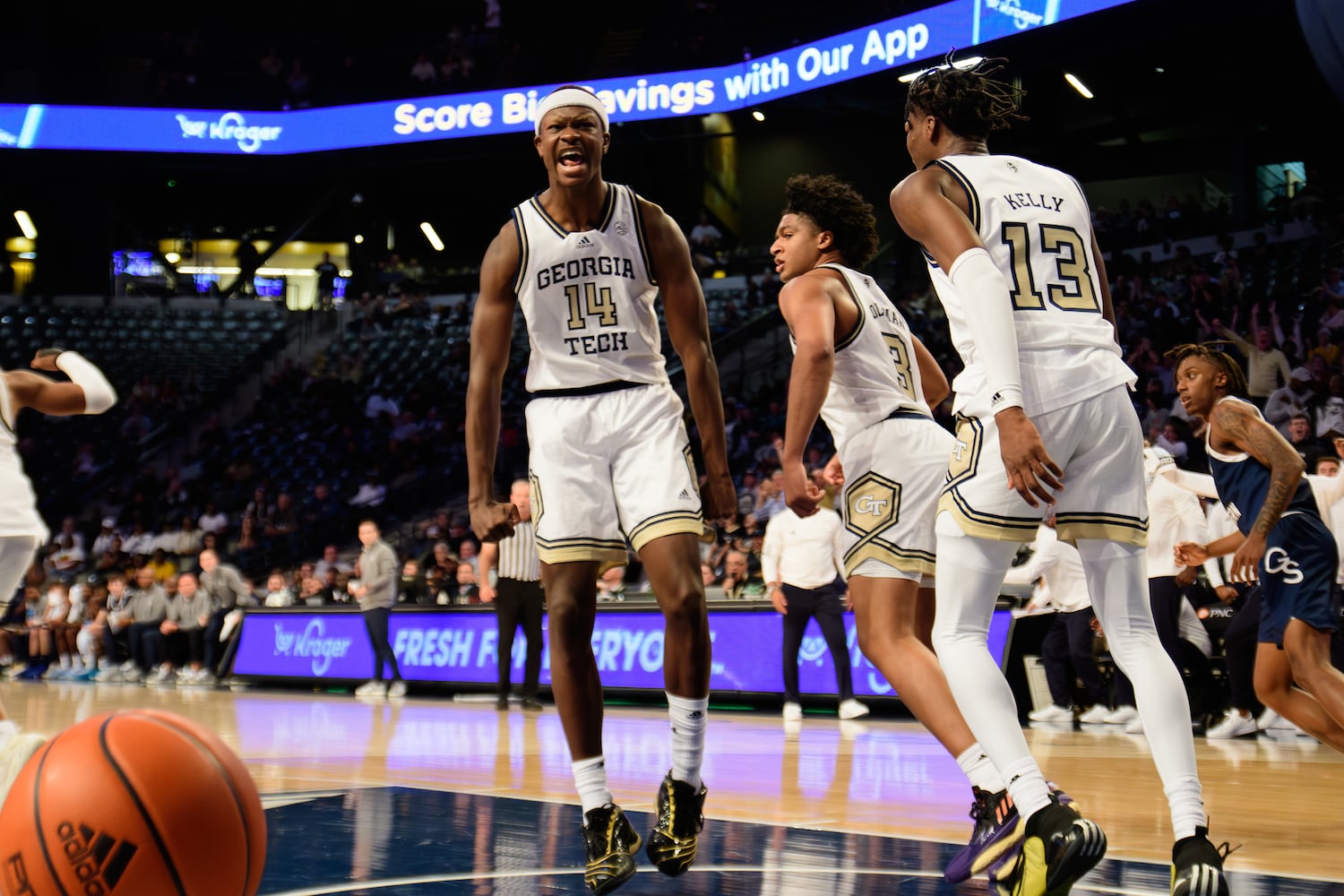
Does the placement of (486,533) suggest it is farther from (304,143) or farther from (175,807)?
(304,143)

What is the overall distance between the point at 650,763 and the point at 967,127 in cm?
432

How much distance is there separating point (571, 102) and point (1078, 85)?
20419 millimetres

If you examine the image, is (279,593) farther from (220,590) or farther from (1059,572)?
(1059,572)

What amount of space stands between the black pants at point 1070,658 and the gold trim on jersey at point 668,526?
20.1 feet

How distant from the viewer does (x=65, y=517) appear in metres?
22.7

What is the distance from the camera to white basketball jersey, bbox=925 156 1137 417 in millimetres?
3363

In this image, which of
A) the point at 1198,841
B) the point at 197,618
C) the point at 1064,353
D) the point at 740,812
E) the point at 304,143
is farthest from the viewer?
the point at 304,143

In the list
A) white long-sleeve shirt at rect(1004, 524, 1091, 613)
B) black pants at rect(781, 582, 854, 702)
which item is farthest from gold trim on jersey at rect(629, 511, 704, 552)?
black pants at rect(781, 582, 854, 702)

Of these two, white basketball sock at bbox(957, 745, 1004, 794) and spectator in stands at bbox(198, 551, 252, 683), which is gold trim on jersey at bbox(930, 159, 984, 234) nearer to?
white basketball sock at bbox(957, 745, 1004, 794)

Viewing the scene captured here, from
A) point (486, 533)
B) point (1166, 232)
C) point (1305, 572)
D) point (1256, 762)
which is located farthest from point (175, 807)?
point (1166, 232)

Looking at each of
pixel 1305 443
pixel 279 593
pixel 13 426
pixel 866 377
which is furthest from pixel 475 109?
pixel 866 377

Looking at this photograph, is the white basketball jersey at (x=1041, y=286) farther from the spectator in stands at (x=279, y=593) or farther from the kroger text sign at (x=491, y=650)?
the spectator in stands at (x=279, y=593)

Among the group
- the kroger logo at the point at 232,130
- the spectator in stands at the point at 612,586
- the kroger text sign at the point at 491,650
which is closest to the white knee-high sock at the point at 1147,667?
the kroger text sign at the point at 491,650

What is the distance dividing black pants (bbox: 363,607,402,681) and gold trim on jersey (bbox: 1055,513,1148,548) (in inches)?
425
